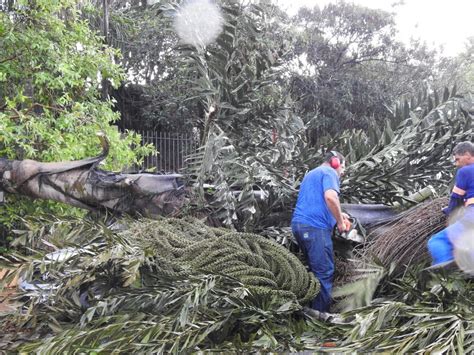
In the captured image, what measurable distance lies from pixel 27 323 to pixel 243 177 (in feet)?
6.01

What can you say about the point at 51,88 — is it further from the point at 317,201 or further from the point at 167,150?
the point at 167,150

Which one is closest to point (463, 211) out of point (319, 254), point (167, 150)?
point (319, 254)

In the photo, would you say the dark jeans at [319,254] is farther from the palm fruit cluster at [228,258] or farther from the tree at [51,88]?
the tree at [51,88]

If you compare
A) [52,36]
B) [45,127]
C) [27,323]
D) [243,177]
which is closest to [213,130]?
[243,177]

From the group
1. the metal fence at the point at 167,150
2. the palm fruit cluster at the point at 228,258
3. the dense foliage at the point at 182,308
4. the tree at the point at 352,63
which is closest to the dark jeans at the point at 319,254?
the palm fruit cluster at the point at 228,258

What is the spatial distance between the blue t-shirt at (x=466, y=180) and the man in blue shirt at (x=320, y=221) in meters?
0.89

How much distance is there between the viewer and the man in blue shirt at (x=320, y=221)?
4.27m

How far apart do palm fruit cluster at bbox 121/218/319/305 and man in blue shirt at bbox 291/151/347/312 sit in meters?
0.35

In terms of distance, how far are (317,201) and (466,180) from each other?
3.71 feet

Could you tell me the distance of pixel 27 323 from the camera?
3.54m

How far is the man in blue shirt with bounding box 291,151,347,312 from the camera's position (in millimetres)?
4273

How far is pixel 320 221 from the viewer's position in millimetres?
4531

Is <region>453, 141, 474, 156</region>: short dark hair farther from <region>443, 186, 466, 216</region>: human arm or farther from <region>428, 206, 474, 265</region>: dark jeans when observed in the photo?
<region>428, 206, 474, 265</region>: dark jeans

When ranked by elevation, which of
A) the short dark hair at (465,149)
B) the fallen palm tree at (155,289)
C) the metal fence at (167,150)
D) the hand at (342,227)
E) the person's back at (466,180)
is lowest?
the metal fence at (167,150)
